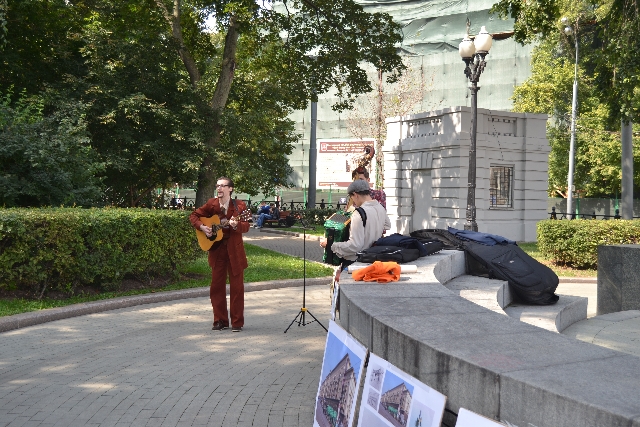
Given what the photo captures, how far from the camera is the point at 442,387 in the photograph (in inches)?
151

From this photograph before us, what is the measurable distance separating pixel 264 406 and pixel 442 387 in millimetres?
2919

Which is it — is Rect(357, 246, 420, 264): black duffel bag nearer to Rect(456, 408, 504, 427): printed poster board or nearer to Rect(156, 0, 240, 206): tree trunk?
Rect(456, 408, 504, 427): printed poster board

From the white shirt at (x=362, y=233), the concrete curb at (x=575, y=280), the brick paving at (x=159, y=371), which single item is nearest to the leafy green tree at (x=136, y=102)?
the concrete curb at (x=575, y=280)

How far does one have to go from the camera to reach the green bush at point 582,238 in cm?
1912

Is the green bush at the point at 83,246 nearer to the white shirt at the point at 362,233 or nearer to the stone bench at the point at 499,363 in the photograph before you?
the white shirt at the point at 362,233

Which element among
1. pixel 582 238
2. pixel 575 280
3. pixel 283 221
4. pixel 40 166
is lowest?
pixel 575 280

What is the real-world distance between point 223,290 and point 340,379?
230 inches

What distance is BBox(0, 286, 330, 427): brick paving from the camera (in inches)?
243

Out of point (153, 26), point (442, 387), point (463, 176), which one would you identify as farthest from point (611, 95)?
point (442, 387)

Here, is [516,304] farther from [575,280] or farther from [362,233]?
[575,280]

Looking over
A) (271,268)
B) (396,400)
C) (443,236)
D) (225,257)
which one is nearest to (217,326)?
(225,257)

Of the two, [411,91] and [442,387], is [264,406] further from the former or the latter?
[411,91]

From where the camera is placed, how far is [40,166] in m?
15.0

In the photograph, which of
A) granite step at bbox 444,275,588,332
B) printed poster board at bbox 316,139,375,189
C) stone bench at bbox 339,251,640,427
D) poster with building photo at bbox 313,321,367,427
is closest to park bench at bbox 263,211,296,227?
printed poster board at bbox 316,139,375,189
